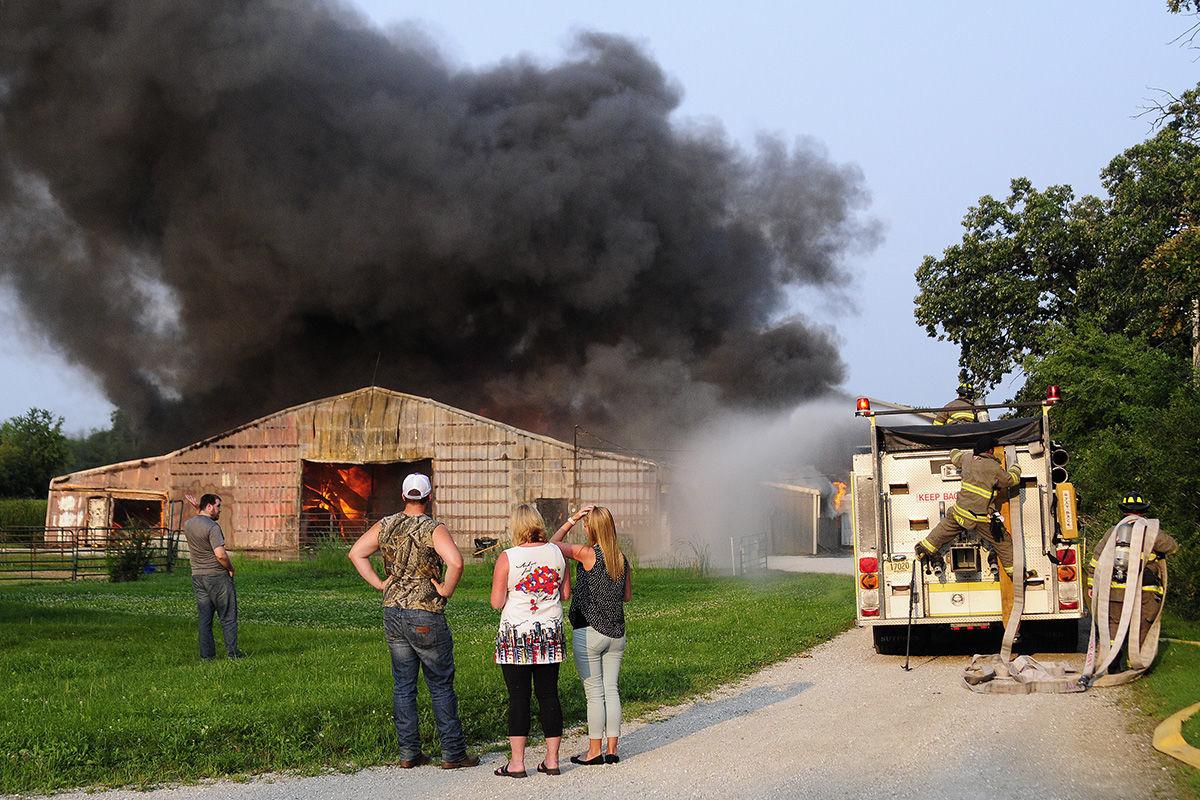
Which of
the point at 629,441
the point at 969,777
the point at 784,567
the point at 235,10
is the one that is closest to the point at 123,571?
the point at 784,567

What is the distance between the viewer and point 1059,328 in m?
26.5

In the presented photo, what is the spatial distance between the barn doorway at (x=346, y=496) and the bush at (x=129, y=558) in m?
6.99

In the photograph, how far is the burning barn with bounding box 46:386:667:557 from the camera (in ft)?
107

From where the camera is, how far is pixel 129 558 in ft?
84.6

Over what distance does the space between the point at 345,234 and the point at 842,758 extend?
37.8 meters

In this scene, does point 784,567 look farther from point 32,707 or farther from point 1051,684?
point 32,707

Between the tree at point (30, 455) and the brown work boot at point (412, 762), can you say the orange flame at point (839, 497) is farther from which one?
the tree at point (30, 455)

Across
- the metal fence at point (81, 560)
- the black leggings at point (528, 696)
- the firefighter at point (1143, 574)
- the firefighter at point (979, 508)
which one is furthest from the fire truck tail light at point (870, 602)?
the metal fence at point (81, 560)

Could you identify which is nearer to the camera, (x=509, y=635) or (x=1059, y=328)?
(x=509, y=635)

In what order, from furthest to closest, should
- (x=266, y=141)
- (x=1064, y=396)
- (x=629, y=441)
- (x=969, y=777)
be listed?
(x=266, y=141) < (x=629, y=441) < (x=1064, y=396) < (x=969, y=777)

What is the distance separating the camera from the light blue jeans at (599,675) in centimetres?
732

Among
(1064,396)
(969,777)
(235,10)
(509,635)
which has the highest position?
(235,10)

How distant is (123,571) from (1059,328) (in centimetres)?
2096

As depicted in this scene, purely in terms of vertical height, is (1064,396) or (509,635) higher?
(1064,396)
